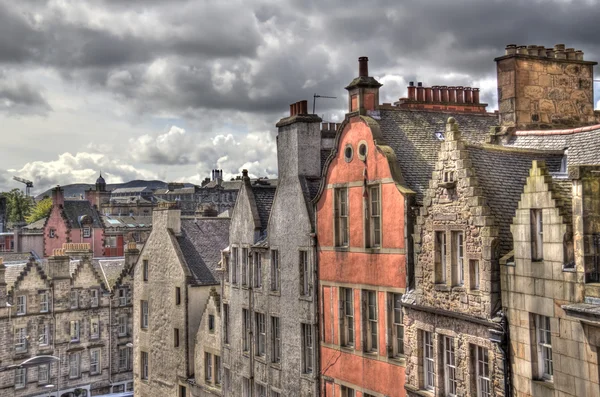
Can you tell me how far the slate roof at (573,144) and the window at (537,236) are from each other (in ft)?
12.5

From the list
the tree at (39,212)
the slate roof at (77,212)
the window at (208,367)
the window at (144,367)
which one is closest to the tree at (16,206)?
the tree at (39,212)

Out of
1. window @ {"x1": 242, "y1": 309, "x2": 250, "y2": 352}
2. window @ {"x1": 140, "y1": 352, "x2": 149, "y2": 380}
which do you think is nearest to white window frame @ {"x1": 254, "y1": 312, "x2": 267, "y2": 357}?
window @ {"x1": 242, "y1": 309, "x2": 250, "y2": 352}

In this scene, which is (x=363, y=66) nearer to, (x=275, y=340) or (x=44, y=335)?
(x=275, y=340)

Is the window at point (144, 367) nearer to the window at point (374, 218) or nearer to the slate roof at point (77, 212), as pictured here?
the window at point (374, 218)

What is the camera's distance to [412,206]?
2150 centimetres

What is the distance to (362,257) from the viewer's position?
79.2 ft

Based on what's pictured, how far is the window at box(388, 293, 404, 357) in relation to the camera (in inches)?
878

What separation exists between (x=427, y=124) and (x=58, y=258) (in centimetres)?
3580

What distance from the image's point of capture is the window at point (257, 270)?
3179 cm

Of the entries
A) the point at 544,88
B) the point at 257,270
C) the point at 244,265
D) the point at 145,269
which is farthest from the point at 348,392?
the point at 145,269

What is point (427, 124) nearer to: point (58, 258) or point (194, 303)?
point (194, 303)

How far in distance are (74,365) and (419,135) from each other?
37880 mm

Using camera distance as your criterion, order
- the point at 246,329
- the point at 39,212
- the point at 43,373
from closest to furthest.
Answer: the point at 246,329 < the point at 43,373 < the point at 39,212

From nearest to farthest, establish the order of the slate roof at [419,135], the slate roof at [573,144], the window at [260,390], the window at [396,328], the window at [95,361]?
the slate roof at [573,144]
the window at [396,328]
the slate roof at [419,135]
the window at [260,390]
the window at [95,361]
